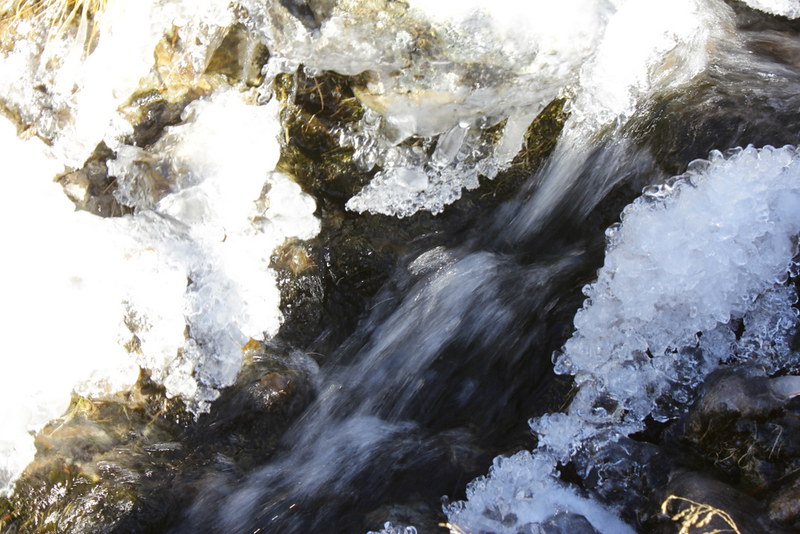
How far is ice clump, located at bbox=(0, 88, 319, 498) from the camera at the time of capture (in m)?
3.11

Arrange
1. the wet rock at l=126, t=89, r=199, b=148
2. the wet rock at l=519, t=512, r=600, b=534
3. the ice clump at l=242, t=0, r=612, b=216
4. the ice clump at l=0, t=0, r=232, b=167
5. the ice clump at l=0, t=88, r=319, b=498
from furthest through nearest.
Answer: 1. the wet rock at l=126, t=89, r=199, b=148
2. the ice clump at l=0, t=0, r=232, b=167
3. the ice clump at l=0, t=88, r=319, b=498
4. the ice clump at l=242, t=0, r=612, b=216
5. the wet rock at l=519, t=512, r=600, b=534

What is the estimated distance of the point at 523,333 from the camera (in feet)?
10.2

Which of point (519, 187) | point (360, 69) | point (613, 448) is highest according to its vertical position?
point (360, 69)

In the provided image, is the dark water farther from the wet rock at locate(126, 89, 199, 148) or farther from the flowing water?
the wet rock at locate(126, 89, 199, 148)

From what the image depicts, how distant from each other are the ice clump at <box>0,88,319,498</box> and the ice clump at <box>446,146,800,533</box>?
1.53 metres

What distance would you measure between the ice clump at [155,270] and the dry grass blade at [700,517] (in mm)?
2115

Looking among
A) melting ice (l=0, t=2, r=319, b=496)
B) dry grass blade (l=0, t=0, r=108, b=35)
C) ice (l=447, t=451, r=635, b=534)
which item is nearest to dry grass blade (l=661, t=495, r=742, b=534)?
ice (l=447, t=451, r=635, b=534)

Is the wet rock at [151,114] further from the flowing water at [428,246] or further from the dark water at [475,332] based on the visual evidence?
the dark water at [475,332]

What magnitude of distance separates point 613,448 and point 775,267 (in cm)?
103

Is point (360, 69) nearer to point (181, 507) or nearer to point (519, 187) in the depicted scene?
point (519, 187)

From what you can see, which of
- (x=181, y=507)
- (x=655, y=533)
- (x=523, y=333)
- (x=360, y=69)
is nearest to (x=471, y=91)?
(x=360, y=69)

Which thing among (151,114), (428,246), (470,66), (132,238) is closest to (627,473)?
(428,246)

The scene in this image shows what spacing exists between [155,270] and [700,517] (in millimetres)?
2684

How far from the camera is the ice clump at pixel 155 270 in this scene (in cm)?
311
